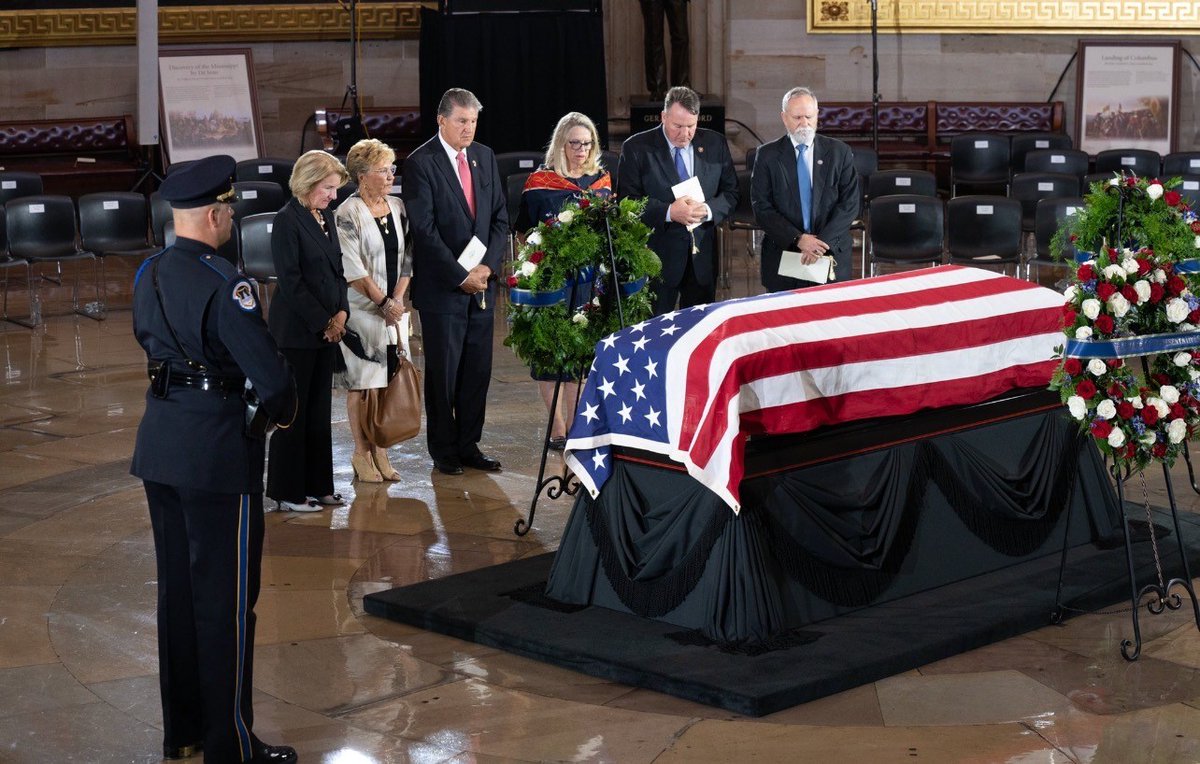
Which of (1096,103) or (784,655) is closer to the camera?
(784,655)

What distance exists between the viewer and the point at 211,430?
4312 millimetres

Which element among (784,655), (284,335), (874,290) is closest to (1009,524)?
(874,290)

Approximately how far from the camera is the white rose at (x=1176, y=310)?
525 cm

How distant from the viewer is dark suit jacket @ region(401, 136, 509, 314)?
767cm

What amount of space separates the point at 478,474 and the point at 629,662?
2.90 meters

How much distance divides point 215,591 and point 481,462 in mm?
3628

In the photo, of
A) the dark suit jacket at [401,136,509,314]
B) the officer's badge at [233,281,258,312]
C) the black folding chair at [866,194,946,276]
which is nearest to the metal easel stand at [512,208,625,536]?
the dark suit jacket at [401,136,509,314]

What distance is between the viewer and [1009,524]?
20.4 feet

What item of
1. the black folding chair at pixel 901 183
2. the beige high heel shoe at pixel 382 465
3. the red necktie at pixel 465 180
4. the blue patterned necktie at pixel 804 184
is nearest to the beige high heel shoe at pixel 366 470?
the beige high heel shoe at pixel 382 465

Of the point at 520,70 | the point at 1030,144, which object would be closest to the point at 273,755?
the point at 520,70

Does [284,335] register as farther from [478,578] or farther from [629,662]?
[629,662]

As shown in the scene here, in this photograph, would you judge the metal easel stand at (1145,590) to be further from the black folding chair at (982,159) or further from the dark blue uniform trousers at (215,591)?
the black folding chair at (982,159)

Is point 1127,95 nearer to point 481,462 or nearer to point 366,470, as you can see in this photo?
point 481,462

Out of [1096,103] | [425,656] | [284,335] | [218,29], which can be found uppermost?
[218,29]
